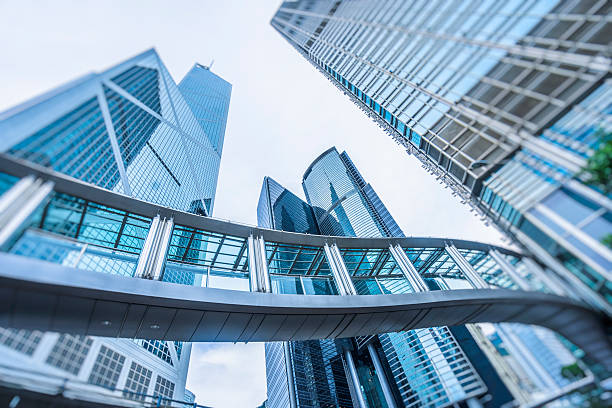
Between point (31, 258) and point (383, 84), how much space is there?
2747 centimetres

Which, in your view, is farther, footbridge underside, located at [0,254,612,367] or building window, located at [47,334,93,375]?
footbridge underside, located at [0,254,612,367]

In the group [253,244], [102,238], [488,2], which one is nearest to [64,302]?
[102,238]

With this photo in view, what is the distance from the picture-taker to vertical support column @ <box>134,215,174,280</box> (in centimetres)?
1261

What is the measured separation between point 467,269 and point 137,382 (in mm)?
17751

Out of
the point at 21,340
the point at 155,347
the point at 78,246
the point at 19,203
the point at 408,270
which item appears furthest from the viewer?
the point at 408,270

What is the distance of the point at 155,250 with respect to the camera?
13.7m

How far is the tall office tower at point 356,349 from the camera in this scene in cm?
2245

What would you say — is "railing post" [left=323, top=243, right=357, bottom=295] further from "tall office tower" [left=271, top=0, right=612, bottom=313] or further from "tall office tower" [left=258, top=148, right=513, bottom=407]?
"tall office tower" [left=271, top=0, right=612, bottom=313]

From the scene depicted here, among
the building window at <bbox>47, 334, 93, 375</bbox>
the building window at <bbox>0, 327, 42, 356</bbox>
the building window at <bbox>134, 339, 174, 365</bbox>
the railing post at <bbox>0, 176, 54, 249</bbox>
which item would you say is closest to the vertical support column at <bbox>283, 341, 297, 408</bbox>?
the building window at <bbox>134, 339, 174, 365</bbox>

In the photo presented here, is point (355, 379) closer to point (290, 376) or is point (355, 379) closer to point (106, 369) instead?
point (290, 376)

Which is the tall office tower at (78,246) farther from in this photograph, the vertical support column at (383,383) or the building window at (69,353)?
the vertical support column at (383,383)

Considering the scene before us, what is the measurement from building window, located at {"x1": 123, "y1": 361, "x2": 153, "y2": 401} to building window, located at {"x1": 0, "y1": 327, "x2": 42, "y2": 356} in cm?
311

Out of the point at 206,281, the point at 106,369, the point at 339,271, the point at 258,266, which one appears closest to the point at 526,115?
the point at 339,271

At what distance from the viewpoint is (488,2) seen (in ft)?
55.2
